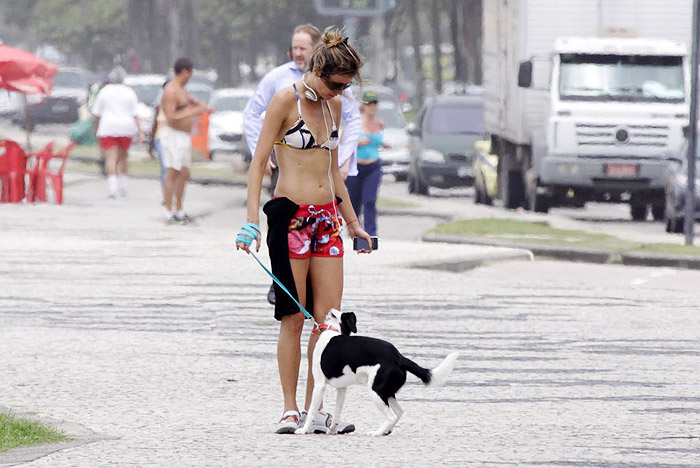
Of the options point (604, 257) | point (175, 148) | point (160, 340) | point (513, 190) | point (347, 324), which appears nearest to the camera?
point (347, 324)

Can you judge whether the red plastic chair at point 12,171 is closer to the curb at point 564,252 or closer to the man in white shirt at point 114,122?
the man in white shirt at point 114,122

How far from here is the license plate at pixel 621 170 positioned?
2467 cm

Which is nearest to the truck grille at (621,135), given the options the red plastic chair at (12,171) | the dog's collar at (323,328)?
the red plastic chair at (12,171)

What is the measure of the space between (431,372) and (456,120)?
2525 cm

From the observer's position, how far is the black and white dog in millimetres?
7125

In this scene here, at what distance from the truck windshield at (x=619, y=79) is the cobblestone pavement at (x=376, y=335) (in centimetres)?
837

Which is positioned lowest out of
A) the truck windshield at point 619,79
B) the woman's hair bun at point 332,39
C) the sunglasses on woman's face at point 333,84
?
the truck windshield at point 619,79

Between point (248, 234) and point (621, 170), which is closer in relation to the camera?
point (248, 234)

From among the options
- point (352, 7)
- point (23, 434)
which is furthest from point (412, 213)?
point (23, 434)

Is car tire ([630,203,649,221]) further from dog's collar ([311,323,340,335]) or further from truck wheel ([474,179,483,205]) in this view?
dog's collar ([311,323,340,335])

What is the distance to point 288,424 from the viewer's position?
7.43 meters

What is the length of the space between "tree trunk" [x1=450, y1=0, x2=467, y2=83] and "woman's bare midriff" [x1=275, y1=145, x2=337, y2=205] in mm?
49918

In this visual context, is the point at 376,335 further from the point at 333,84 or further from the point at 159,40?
the point at 159,40

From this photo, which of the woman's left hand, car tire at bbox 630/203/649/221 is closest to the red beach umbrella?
car tire at bbox 630/203/649/221
